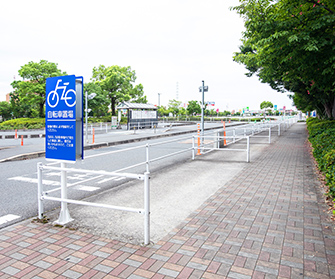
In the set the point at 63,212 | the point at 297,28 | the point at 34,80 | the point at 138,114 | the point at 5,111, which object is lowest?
the point at 63,212

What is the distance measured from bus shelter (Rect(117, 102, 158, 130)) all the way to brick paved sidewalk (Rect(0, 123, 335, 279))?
2973 cm

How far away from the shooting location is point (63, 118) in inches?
172

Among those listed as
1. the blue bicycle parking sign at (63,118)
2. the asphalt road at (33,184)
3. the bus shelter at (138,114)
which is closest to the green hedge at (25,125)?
the bus shelter at (138,114)

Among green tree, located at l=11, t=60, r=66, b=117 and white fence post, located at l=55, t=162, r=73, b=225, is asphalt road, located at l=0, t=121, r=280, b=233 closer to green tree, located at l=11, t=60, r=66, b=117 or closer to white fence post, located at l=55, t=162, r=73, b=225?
white fence post, located at l=55, t=162, r=73, b=225

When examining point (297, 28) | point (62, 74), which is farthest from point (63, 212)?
point (62, 74)

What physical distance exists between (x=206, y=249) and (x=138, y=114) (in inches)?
1280

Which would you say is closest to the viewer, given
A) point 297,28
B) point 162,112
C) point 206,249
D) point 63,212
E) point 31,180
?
point 206,249

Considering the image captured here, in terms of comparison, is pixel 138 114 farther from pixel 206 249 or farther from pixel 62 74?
pixel 206 249

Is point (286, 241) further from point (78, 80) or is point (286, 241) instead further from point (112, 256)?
point (78, 80)

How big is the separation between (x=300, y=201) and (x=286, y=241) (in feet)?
6.59

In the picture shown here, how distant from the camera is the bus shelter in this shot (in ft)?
112

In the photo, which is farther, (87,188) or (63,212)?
(87,188)

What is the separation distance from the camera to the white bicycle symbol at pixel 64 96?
4254mm

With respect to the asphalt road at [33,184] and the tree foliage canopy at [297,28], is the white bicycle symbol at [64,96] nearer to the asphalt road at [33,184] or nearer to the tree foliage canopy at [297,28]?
the asphalt road at [33,184]
